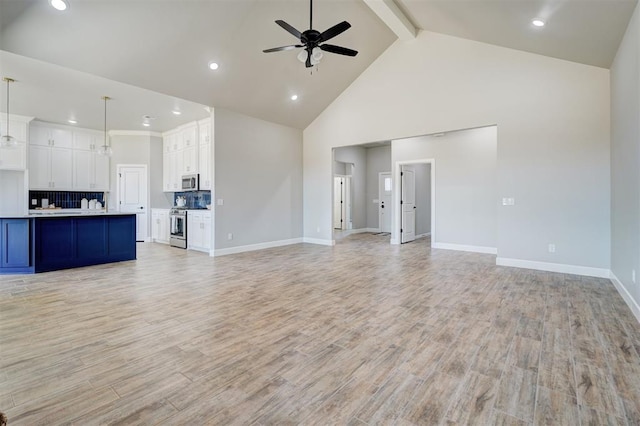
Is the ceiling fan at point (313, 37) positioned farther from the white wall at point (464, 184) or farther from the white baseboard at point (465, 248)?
the white baseboard at point (465, 248)

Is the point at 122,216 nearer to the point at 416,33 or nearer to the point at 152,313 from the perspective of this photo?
the point at 152,313

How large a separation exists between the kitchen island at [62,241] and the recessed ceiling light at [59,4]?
3188 mm

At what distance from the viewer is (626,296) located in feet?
11.9

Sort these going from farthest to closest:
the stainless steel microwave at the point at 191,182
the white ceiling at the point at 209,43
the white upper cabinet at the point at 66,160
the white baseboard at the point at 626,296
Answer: the stainless steel microwave at the point at 191,182 → the white upper cabinet at the point at 66,160 → the white ceiling at the point at 209,43 → the white baseboard at the point at 626,296

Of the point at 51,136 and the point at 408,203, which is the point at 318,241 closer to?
the point at 408,203

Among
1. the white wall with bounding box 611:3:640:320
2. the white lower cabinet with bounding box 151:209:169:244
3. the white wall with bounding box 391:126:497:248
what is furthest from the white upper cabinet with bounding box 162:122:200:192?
the white wall with bounding box 611:3:640:320

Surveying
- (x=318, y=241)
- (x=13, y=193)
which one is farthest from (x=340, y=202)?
(x=13, y=193)

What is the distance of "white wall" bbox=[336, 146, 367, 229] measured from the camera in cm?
1102

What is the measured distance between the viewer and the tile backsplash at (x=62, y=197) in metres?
7.54

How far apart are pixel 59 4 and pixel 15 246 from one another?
3770 mm

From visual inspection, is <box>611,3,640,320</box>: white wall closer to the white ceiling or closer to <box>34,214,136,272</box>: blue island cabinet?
the white ceiling

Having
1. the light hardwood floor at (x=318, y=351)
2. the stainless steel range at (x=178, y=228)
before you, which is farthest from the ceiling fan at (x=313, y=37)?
the stainless steel range at (x=178, y=228)

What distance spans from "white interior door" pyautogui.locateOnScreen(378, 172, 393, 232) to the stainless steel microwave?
6249mm

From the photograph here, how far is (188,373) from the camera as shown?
218cm
